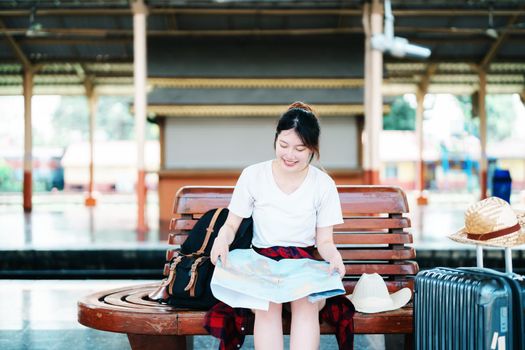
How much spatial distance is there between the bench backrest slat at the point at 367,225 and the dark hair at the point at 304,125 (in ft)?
2.06

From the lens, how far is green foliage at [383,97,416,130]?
37.8m

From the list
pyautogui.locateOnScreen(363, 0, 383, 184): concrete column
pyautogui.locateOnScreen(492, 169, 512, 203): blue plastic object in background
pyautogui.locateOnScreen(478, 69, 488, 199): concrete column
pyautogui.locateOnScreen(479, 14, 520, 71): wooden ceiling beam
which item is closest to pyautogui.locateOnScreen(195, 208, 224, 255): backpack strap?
pyautogui.locateOnScreen(363, 0, 383, 184): concrete column

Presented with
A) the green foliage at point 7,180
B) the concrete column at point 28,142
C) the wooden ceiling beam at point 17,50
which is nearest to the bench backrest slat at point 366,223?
the wooden ceiling beam at point 17,50

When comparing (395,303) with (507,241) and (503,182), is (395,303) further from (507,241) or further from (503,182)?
(503,182)

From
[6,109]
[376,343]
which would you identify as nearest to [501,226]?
[376,343]

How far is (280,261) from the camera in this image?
8.32 ft

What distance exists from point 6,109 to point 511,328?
1858 inches

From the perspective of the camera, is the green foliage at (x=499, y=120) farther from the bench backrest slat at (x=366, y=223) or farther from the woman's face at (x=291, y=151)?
the woman's face at (x=291, y=151)

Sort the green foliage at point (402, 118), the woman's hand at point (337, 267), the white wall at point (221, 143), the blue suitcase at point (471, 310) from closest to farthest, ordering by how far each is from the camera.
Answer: the blue suitcase at point (471, 310)
the woman's hand at point (337, 267)
the white wall at point (221, 143)
the green foliage at point (402, 118)

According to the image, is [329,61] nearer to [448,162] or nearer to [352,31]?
[352,31]

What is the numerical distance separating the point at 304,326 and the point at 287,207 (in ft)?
1.59

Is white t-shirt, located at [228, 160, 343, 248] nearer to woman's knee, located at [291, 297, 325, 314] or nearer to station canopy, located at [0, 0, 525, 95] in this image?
woman's knee, located at [291, 297, 325, 314]

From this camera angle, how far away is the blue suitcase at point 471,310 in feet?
7.05

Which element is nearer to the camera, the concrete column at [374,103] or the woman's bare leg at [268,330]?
the woman's bare leg at [268,330]
